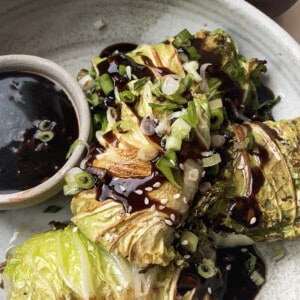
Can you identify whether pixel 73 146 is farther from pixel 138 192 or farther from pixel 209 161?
pixel 209 161

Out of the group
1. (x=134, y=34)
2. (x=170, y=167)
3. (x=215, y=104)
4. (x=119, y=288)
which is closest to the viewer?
(x=170, y=167)

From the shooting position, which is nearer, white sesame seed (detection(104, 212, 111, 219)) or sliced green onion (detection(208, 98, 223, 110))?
white sesame seed (detection(104, 212, 111, 219))

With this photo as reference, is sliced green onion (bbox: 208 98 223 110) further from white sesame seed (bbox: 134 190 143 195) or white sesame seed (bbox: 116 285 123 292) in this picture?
white sesame seed (bbox: 116 285 123 292)

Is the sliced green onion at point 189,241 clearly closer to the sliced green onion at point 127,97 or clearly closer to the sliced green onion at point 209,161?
the sliced green onion at point 209,161

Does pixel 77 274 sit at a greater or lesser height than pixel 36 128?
lesser

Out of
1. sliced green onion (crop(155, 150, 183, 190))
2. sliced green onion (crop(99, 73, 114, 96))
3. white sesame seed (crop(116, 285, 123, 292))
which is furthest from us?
sliced green onion (crop(99, 73, 114, 96))

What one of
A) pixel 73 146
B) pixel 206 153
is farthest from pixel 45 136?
pixel 206 153

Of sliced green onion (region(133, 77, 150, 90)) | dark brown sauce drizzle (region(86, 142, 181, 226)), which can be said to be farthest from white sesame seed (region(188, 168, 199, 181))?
sliced green onion (region(133, 77, 150, 90))

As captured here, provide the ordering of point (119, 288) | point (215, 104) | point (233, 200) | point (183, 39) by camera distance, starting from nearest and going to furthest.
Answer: point (119, 288) < point (233, 200) < point (215, 104) < point (183, 39)
